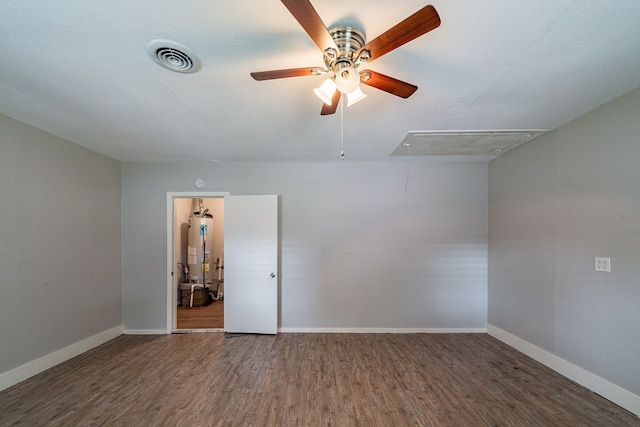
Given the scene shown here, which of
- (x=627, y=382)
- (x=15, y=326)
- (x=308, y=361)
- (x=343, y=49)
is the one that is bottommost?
(x=308, y=361)

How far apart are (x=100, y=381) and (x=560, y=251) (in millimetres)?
4793

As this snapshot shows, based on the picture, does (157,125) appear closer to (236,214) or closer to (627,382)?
(236,214)

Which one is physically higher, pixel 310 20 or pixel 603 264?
pixel 310 20

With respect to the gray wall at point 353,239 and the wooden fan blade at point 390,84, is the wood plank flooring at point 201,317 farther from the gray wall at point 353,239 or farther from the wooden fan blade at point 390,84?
the wooden fan blade at point 390,84

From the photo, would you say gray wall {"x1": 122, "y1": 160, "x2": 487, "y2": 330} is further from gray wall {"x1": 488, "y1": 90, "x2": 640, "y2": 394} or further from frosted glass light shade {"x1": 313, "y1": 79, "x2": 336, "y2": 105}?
frosted glass light shade {"x1": 313, "y1": 79, "x2": 336, "y2": 105}

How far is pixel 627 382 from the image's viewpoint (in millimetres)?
2189

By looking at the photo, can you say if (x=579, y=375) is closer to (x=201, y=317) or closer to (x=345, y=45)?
(x=345, y=45)

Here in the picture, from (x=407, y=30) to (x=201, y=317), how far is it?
16.3ft

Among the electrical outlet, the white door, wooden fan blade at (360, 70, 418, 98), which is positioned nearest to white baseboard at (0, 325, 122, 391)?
the white door

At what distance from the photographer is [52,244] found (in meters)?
2.92

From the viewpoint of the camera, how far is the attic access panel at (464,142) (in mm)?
2906

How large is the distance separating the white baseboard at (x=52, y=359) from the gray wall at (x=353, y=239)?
1.22 ft

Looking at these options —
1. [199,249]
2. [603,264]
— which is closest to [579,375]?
[603,264]

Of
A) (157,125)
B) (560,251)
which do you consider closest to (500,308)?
(560,251)
